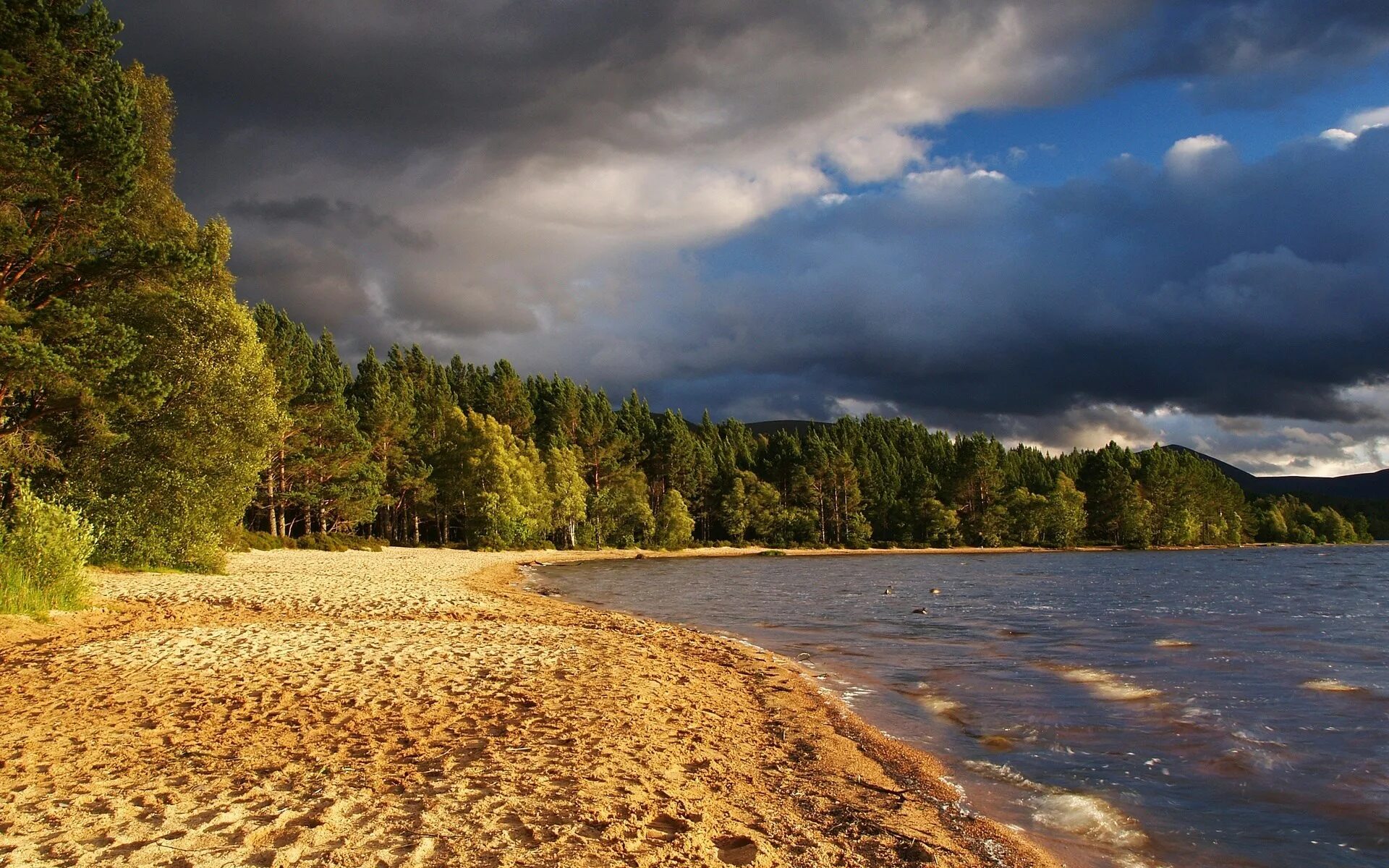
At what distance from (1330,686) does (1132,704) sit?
17.5 feet

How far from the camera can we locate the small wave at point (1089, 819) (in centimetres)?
795

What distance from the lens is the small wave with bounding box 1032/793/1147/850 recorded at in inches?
313

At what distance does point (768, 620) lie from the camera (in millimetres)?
26359

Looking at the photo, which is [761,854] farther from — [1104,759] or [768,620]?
[768,620]

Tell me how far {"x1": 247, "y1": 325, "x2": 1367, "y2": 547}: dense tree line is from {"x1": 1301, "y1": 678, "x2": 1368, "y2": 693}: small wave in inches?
2054

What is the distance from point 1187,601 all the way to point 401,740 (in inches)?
1485

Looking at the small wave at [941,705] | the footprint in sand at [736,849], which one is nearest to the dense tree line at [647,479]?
the small wave at [941,705]

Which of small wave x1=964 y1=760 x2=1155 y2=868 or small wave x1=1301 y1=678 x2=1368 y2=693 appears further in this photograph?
small wave x1=1301 y1=678 x2=1368 y2=693

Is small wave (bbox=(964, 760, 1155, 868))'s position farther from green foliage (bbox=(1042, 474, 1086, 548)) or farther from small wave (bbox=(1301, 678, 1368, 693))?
green foliage (bbox=(1042, 474, 1086, 548))

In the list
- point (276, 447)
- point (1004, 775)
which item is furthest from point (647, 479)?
point (1004, 775)

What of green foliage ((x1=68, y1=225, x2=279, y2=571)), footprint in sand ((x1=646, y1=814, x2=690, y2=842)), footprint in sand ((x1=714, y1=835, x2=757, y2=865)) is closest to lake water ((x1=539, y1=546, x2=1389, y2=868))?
footprint in sand ((x1=714, y1=835, x2=757, y2=865))

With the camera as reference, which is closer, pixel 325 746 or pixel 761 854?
pixel 761 854

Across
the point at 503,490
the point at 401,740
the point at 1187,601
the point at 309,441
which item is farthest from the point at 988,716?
the point at 503,490

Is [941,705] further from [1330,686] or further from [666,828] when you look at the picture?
[1330,686]
